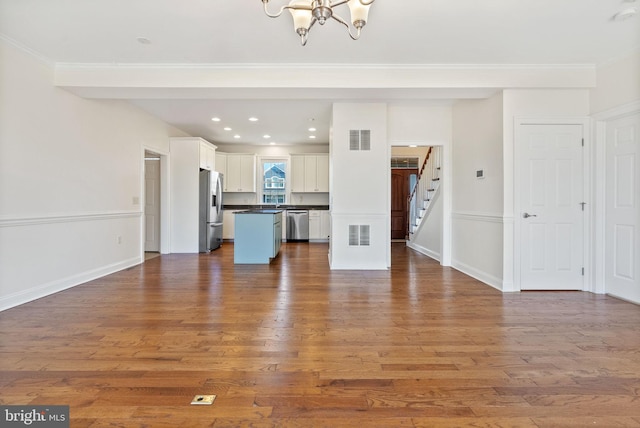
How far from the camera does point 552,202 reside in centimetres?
366

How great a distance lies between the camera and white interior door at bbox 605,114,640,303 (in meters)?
3.20

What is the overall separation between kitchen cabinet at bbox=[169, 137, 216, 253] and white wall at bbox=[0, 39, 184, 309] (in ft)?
4.63

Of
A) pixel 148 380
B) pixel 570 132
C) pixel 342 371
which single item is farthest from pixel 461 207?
pixel 148 380

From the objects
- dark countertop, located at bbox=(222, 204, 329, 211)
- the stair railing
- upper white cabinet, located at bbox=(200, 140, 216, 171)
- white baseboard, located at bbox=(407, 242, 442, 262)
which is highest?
upper white cabinet, located at bbox=(200, 140, 216, 171)

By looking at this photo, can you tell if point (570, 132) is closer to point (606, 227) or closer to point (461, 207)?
point (606, 227)

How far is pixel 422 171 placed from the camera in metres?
7.05

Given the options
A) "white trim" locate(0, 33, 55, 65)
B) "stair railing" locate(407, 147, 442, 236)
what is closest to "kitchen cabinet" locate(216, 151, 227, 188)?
"white trim" locate(0, 33, 55, 65)

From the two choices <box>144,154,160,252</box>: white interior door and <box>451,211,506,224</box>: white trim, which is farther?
<box>144,154,160,252</box>: white interior door

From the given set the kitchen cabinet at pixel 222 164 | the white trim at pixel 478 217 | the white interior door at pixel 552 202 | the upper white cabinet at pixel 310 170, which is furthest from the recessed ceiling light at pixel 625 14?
the kitchen cabinet at pixel 222 164

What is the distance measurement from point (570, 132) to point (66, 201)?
632 centimetres

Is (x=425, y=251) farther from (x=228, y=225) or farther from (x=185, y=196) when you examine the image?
(x=185, y=196)

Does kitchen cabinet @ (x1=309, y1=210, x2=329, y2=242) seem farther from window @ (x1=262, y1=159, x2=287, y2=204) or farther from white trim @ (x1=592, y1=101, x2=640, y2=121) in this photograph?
white trim @ (x1=592, y1=101, x2=640, y2=121)

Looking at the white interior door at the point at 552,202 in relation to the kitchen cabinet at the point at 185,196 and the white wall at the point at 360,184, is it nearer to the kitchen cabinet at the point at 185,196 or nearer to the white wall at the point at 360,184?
the white wall at the point at 360,184

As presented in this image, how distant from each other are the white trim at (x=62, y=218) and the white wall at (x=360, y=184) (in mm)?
3407
